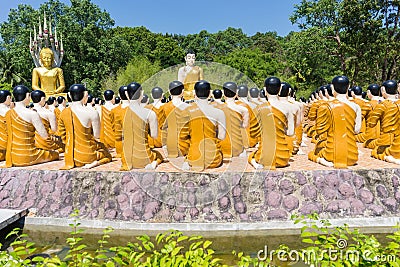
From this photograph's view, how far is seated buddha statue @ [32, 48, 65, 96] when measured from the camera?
1470 centimetres

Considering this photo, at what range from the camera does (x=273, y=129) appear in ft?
20.0

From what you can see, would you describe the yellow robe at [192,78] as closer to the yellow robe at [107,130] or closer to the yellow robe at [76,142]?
the yellow robe at [107,130]

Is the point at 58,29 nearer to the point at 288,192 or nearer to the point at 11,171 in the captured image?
the point at 11,171

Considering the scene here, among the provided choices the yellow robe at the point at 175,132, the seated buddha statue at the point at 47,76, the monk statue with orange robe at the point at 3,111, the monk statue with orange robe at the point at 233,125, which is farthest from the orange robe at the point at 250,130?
the seated buddha statue at the point at 47,76

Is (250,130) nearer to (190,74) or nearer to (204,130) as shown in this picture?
(204,130)

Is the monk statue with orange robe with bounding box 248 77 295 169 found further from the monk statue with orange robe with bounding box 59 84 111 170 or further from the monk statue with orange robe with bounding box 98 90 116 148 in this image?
the monk statue with orange robe with bounding box 98 90 116 148

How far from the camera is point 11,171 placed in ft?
21.7

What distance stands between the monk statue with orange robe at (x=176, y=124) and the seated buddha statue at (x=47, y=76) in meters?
8.71

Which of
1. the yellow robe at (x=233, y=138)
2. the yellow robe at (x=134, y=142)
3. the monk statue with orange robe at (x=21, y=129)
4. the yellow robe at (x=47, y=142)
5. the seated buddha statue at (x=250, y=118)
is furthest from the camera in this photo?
the seated buddha statue at (x=250, y=118)

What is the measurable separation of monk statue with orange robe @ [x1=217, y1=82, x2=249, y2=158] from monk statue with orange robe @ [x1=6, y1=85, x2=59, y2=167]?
3.84 meters

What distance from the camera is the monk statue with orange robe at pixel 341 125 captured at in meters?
6.01

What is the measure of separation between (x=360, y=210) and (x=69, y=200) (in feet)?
16.3

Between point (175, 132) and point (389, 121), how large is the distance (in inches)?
174

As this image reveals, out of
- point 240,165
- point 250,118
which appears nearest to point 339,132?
point 240,165
